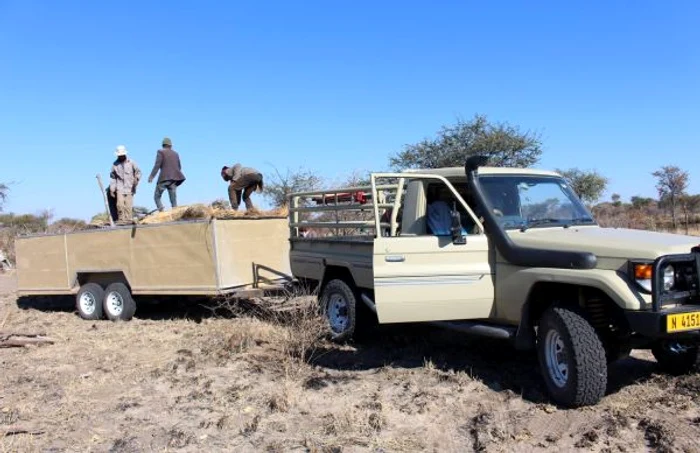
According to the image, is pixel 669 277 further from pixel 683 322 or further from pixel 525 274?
pixel 525 274

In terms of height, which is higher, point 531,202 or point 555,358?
point 531,202

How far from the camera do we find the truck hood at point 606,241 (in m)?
4.68

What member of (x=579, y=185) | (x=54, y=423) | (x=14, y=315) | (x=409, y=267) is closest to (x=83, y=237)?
(x=14, y=315)

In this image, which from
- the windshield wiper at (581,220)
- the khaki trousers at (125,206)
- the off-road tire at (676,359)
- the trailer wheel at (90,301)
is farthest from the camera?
the khaki trousers at (125,206)

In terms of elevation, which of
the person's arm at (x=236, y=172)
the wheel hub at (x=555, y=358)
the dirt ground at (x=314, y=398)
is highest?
the person's arm at (x=236, y=172)

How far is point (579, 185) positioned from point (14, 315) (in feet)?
87.2

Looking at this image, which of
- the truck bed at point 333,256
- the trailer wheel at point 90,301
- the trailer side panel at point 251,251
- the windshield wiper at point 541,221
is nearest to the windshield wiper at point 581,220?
the windshield wiper at point 541,221

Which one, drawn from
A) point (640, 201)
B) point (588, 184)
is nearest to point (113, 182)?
point (588, 184)

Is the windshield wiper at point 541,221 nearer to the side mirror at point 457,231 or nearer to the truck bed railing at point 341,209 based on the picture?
the side mirror at point 457,231

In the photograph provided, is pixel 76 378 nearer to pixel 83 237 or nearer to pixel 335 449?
pixel 335 449

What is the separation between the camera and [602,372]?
4.79 m

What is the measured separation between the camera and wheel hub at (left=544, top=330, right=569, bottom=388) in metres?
5.06

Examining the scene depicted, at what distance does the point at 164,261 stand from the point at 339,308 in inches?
139

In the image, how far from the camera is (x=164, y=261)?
9852 mm
